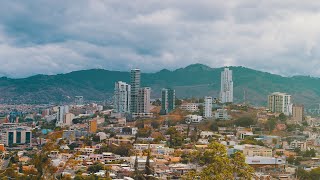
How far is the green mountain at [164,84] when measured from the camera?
5643 centimetres

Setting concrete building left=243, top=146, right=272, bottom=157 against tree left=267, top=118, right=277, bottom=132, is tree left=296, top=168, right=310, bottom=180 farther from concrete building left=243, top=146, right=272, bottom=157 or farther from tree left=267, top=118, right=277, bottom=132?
tree left=267, top=118, right=277, bottom=132

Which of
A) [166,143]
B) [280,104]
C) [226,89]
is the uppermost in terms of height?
[226,89]

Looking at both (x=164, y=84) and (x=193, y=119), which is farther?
(x=164, y=84)

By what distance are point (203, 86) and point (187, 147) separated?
43440mm

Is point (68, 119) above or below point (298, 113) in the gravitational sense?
below

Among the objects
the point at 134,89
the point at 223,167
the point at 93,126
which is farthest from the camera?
the point at 134,89

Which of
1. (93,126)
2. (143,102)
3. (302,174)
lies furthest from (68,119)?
(302,174)

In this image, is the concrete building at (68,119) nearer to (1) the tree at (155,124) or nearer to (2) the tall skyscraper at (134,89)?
(2) the tall skyscraper at (134,89)

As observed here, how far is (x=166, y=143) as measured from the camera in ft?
79.1

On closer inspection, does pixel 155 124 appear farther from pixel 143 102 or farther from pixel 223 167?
pixel 223 167

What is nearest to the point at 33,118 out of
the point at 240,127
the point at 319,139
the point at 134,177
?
the point at 240,127

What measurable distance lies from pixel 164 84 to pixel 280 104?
39.8 metres

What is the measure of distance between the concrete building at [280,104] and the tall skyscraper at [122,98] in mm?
10931

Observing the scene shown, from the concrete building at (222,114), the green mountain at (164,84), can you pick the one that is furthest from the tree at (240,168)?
the green mountain at (164,84)
